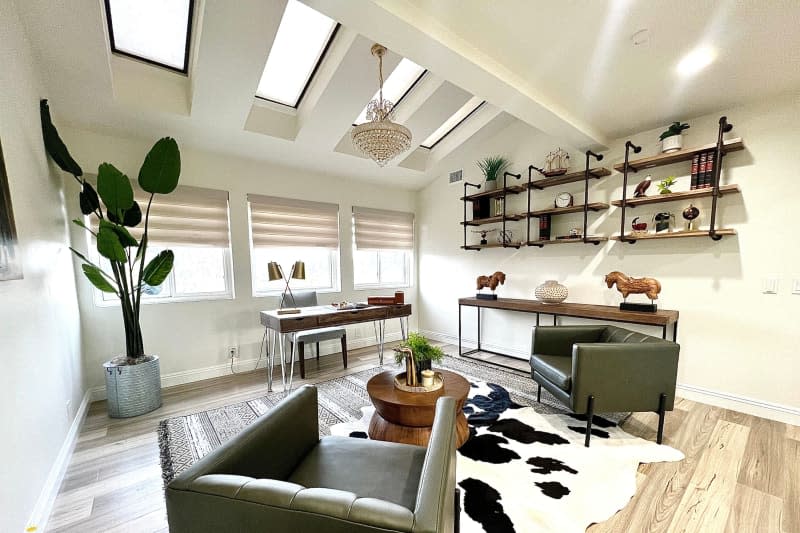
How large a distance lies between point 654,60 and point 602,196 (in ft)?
4.68

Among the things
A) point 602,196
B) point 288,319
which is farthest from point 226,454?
point 602,196

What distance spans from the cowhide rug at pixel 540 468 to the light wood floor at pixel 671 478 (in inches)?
2.9

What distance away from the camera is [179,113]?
278 centimetres

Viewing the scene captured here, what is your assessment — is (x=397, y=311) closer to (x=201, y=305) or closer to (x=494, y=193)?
(x=494, y=193)

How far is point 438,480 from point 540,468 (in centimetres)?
144

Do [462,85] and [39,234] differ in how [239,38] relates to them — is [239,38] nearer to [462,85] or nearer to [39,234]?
[462,85]

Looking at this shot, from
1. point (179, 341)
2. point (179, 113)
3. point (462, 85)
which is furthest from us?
point (179, 341)

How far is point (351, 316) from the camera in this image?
3.38m

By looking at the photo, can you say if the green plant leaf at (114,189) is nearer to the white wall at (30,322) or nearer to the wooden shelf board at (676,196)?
the white wall at (30,322)

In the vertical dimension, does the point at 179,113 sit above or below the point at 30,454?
above

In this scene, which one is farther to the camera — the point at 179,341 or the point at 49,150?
the point at 179,341

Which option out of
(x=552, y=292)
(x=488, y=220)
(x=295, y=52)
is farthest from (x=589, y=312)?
(x=295, y=52)

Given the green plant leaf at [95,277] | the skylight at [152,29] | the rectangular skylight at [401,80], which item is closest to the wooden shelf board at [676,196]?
the rectangular skylight at [401,80]

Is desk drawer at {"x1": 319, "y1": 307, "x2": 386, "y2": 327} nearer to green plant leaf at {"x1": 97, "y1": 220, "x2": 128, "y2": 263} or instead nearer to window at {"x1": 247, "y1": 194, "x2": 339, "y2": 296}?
window at {"x1": 247, "y1": 194, "x2": 339, "y2": 296}
